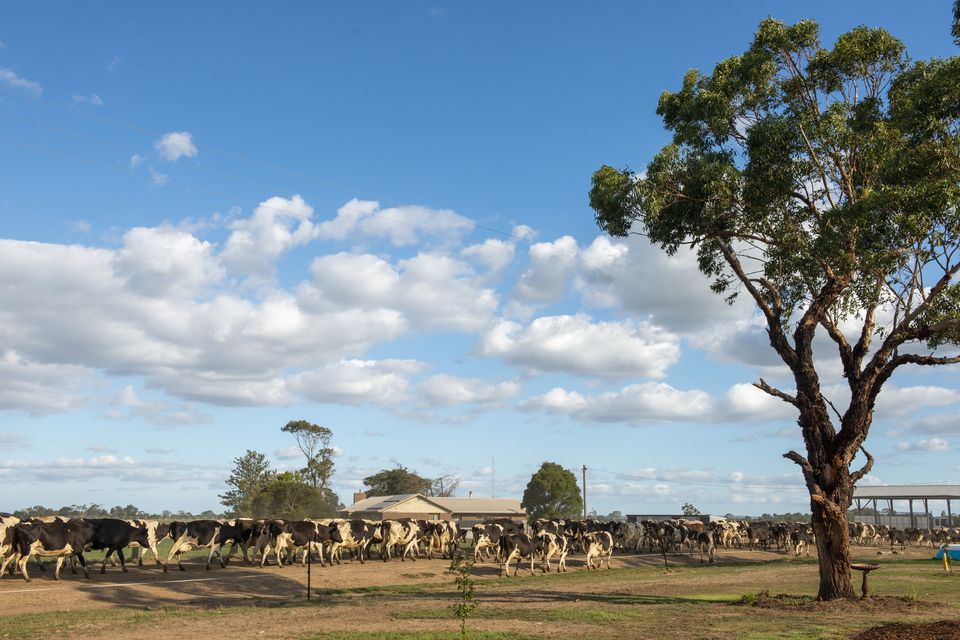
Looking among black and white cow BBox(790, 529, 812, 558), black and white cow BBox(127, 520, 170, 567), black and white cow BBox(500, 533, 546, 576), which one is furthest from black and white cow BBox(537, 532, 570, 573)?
black and white cow BBox(790, 529, 812, 558)

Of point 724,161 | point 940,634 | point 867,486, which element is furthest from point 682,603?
point 867,486

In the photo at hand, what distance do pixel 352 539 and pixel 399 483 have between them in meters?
77.3

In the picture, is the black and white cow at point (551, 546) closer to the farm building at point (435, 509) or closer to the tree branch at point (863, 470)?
the tree branch at point (863, 470)

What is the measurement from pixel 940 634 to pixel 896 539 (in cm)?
5900

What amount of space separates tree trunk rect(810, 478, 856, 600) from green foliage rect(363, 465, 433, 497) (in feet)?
301

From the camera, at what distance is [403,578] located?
105 feet

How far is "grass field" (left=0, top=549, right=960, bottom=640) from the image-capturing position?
16781 mm

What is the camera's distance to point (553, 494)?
3890 inches

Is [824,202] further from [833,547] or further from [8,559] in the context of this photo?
[8,559]

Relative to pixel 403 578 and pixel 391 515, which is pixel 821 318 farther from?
pixel 391 515

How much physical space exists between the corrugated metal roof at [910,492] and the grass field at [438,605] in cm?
4862

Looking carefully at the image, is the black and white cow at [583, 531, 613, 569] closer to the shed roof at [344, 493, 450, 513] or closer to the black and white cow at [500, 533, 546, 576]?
the black and white cow at [500, 533, 546, 576]

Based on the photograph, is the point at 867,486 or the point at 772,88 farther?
the point at 867,486

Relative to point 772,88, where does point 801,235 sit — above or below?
below
